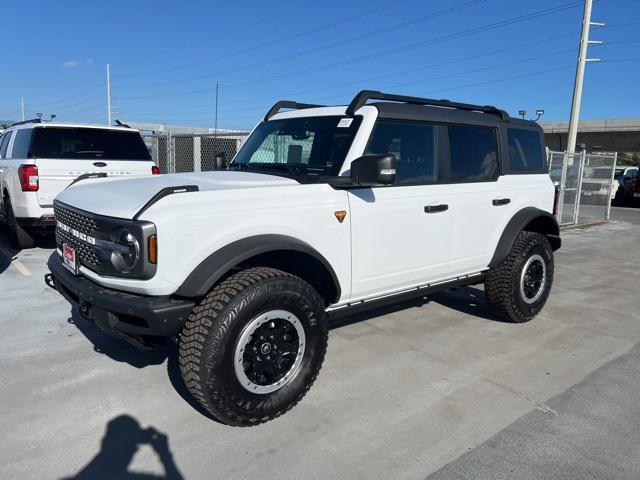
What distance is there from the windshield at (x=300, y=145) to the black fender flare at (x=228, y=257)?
2.59 feet

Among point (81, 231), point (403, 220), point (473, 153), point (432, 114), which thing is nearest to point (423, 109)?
point (432, 114)

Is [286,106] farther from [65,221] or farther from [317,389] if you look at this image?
[317,389]

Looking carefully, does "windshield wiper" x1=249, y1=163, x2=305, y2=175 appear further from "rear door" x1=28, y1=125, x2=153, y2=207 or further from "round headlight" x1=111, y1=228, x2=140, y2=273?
"rear door" x1=28, y1=125, x2=153, y2=207

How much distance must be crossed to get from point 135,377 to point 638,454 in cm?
326

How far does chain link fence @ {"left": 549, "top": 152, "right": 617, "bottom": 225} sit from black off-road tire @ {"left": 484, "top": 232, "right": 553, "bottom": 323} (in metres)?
9.28

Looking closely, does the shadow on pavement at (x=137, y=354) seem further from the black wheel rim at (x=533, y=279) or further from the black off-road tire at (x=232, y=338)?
the black wheel rim at (x=533, y=279)

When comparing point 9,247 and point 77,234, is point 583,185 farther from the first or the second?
point 77,234

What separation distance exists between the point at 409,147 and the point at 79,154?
17.7 ft

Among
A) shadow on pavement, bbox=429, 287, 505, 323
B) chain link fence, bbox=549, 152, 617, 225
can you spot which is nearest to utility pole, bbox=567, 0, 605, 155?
chain link fence, bbox=549, 152, 617, 225

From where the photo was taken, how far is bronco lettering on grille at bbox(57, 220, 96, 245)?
320 centimetres

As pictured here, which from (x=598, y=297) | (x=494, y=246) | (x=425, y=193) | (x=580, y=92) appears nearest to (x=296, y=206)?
(x=425, y=193)

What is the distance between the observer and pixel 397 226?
3.91 meters

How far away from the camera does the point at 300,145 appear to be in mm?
4215

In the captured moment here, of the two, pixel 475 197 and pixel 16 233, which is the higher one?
pixel 475 197
